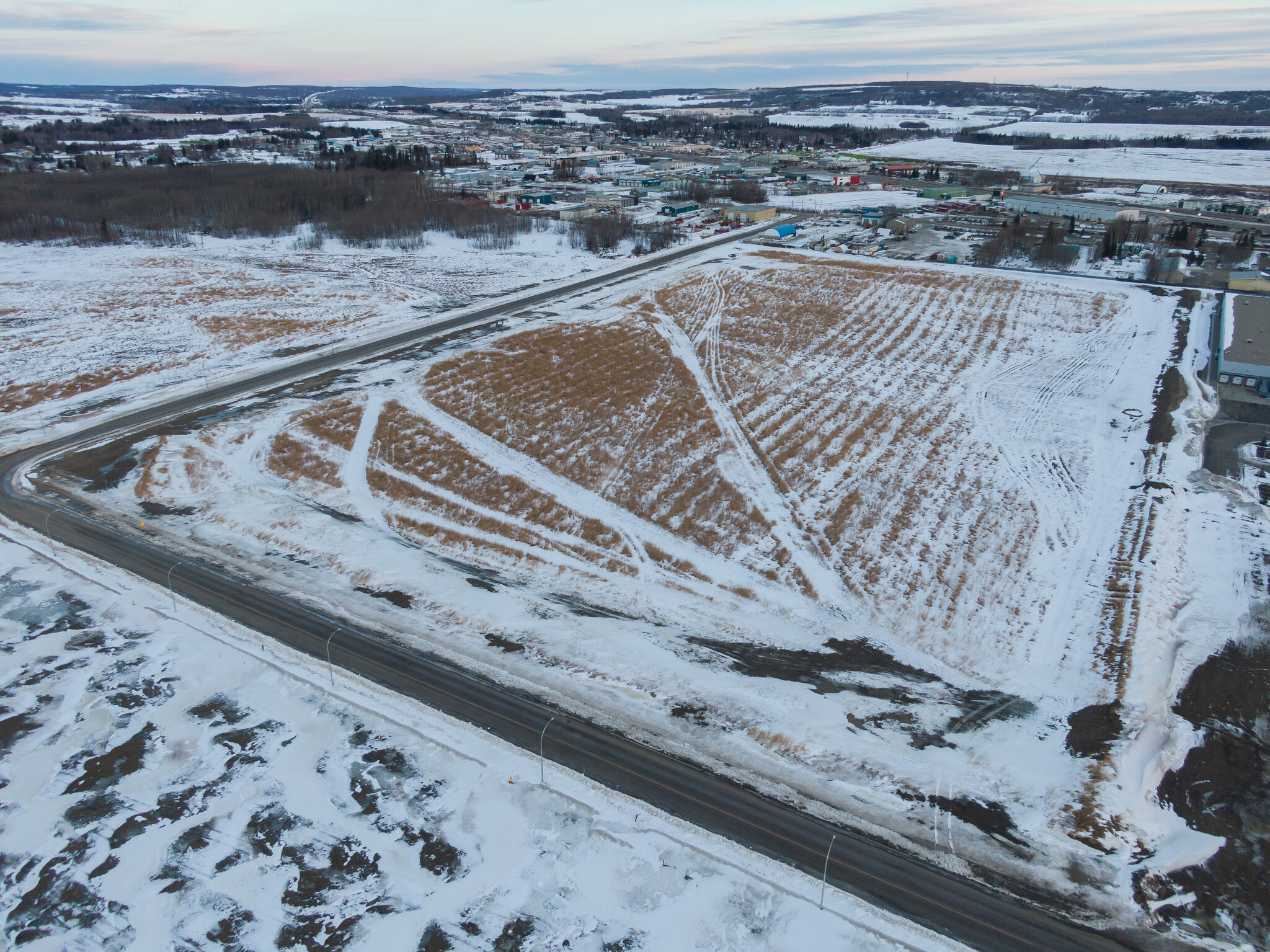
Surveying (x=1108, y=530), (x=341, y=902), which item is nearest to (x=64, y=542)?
(x=341, y=902)

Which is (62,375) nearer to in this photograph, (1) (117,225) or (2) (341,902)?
(2) (341,902)

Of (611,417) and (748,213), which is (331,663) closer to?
(611,417)

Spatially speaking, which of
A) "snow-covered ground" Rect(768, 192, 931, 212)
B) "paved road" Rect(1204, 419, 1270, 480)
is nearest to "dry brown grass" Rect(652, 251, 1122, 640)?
"paved road" Rect(1204, 419, 1270, 480)

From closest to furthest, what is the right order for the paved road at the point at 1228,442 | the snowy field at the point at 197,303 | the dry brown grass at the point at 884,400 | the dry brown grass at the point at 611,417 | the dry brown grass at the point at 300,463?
the dry brown grass at the point at 884,400, the dry brown grass at the point at 611,417, the dry brown grass at the point at 300,463, the paved road at the point at 1228,442, the snowy field at the point at 197,303

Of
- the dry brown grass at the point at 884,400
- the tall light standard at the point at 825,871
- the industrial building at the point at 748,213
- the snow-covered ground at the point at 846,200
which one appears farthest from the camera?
the snow-covered ground at the point at 846,200

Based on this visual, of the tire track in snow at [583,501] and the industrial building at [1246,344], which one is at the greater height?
the industrial building at [1246,344]

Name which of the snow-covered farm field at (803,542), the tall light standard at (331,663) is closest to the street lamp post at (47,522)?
the snow-covered farm field at (803,542)

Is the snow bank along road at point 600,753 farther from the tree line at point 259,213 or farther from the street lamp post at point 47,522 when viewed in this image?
the tree line at point 259,213
